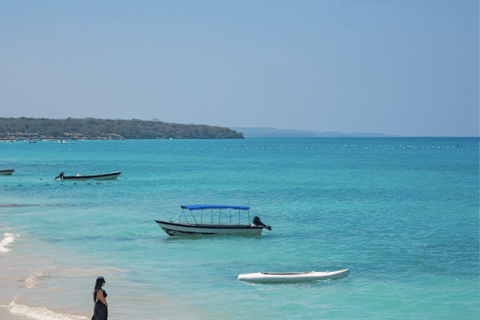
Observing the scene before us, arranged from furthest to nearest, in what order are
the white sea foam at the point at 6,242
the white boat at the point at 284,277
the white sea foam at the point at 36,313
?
1. the white sea foam at the point at 6,242
2. the white boat at the point at 284,277
3. the white sea foam at the point at 36,313

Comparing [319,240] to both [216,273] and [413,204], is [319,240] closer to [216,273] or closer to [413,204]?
[216,273]

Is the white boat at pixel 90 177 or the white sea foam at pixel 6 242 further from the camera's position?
the white boat at pixel 90 177

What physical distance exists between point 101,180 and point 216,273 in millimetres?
49321

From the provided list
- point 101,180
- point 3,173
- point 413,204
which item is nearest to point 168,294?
point 413,204

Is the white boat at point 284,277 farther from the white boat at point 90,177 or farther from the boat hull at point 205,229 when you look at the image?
the white boat at point 90,177

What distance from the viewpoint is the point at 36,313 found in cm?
1736

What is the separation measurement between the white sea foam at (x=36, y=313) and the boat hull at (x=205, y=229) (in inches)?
521

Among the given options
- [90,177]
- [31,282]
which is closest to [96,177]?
[90,177]

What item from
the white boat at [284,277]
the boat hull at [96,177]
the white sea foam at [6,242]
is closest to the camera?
the white boat at [284,277]

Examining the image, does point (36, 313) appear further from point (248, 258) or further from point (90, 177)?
point (90, 177)

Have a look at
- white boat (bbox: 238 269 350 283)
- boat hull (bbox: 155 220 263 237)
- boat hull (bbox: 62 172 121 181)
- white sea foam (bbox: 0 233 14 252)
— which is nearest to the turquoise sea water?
white sea foam (bbox: 0 233 14 252)

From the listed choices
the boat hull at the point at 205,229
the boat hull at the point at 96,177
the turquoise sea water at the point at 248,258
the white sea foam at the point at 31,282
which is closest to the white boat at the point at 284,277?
the turquoise sea water at the point at 248,258

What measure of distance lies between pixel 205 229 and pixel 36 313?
48.6 ft

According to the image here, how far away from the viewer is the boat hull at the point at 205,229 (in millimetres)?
31031
